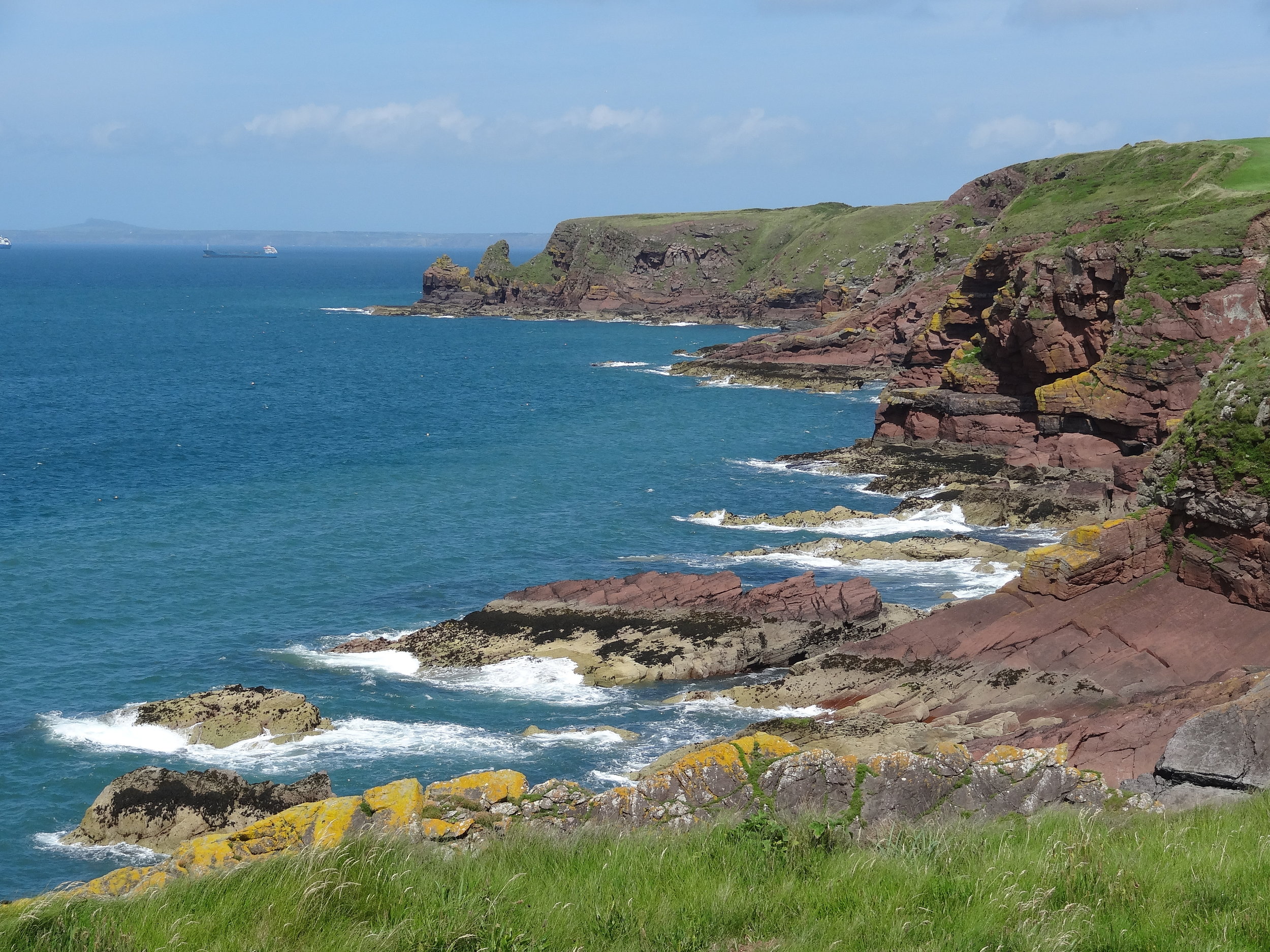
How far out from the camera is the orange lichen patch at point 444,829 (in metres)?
13.2

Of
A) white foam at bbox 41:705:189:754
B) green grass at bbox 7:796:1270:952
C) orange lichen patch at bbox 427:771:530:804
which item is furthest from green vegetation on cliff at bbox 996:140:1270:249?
green grass at bbox 7:796:1270:952

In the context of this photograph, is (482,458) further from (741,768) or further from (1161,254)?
(741,768)

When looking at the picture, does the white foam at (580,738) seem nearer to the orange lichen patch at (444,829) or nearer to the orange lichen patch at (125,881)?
the orange lichen patch at (444,829)

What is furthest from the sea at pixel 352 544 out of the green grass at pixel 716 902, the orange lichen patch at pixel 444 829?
the green grass at pixel 716 902

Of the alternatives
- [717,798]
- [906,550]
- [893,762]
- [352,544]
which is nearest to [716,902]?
[717,798]

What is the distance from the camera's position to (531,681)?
3362 centimetres

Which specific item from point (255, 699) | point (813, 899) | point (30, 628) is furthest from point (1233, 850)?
point (30, 628)

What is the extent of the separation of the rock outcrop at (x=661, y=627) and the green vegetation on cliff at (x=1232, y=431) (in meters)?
10.8

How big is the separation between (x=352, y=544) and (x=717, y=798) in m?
37.2

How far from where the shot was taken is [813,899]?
866 cm

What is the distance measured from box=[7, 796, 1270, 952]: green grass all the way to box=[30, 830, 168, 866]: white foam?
14981mm

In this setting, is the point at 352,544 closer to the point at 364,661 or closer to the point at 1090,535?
the point at 364,661

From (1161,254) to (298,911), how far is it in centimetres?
5616

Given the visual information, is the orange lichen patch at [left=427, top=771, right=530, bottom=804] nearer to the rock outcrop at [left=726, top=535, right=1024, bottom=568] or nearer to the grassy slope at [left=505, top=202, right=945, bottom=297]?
the rock outcrop at [left=726, top=535, right=1024, bottom=568]
